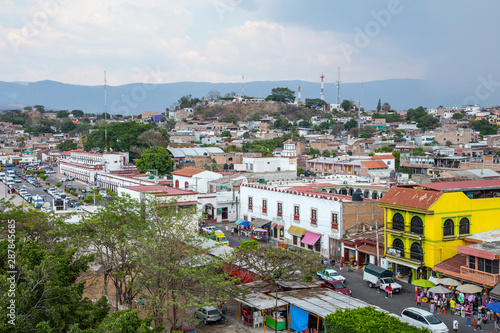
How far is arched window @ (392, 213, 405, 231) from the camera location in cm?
2433

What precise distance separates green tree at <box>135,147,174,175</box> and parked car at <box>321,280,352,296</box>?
4560 centimetres

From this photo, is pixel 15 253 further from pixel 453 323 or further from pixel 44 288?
pixel 453 323

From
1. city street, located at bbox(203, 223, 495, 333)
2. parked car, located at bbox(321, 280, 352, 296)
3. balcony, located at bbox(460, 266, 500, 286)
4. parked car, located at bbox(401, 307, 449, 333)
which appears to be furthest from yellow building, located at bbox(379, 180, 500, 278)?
parked car, located at bbox(401, 307, 449, 333)

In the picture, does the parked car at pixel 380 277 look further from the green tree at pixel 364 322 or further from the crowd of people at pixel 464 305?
the green tree at pixel 364 322

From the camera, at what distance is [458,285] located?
20.4m

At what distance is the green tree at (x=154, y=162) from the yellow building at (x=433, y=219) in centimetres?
4467

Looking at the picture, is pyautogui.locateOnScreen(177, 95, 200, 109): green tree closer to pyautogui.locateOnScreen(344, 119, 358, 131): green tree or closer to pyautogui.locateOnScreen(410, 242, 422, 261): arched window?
pyautogui.locateOnScreen(344, 119, 358, 131): green tree

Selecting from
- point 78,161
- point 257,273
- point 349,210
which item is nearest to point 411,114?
point 78,161

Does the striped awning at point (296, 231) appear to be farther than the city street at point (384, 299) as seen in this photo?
Yes

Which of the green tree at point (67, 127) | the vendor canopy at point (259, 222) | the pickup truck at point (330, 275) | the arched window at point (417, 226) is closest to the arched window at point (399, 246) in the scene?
the arched window at point (417, 226)

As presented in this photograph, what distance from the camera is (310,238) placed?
3134 centimetres

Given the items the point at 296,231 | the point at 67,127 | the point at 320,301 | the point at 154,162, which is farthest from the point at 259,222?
the point at 67,127

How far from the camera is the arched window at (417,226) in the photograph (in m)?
23.3

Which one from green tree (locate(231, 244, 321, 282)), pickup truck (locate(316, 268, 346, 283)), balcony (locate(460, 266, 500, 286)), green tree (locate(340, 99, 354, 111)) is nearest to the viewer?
balcony (locate(460, 266, 500, 286))
